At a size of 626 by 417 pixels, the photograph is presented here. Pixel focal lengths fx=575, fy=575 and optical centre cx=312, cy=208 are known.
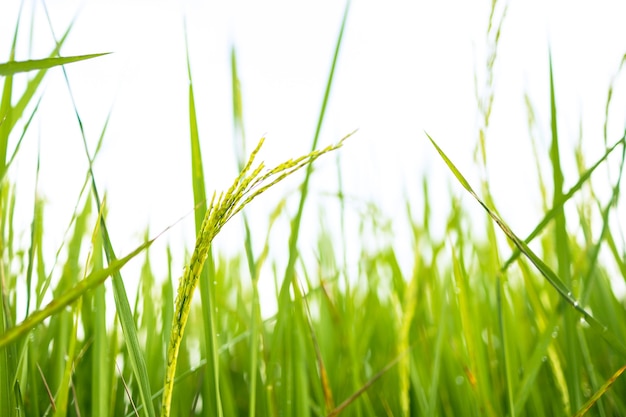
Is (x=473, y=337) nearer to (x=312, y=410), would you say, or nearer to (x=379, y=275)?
(x=312, y=410)

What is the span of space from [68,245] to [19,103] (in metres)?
0.51

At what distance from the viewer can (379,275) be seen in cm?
181

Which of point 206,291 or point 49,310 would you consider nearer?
point 49,310

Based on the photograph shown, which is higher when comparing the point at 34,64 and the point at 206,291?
the point at 34,64

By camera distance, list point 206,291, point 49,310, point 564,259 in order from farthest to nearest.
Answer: point 564,259
point 206,291
point 49,310

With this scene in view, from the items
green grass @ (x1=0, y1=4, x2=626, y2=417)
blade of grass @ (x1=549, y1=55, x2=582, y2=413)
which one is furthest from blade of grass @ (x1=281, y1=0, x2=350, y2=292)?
blade of grass @ (x1=549, y1=55, x2=582, y2=413)

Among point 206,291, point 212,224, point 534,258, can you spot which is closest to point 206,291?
point 206,291

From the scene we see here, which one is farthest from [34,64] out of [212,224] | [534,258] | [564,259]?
[564,259]

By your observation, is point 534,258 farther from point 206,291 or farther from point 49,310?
point 49,310

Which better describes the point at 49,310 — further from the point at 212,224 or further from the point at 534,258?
the point at 534,258

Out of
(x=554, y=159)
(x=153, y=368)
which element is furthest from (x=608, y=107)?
(x=153, y=368)

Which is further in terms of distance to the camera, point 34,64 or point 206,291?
point 206,291

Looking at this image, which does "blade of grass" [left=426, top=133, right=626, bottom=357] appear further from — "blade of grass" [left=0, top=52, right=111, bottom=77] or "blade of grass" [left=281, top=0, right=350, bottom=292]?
"blade of grass" [left=0, top=52, right=111, bottom=77]

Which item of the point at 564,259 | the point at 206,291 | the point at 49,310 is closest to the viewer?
the point at 49,310
